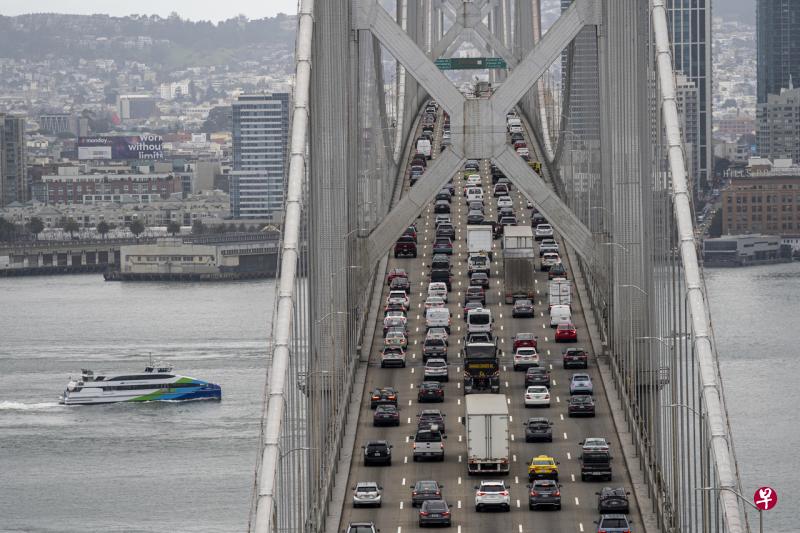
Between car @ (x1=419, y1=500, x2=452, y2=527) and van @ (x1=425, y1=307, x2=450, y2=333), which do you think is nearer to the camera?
car @ (x1=419, y1=500, x2=452, y2=527)

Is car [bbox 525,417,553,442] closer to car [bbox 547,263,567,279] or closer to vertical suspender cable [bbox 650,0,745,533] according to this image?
vertical suspender cable [bbox 650,0,745,533]

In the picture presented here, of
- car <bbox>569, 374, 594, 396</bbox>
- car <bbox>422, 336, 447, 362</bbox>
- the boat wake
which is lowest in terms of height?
the boat wake

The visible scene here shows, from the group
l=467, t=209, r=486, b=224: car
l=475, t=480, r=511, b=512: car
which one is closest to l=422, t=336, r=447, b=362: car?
l=475, t=480, r=511, b=512: car

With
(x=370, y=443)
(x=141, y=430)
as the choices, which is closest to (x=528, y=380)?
(x=370, y=443)

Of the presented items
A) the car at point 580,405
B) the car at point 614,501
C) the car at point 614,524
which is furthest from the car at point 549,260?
the car at point 614,524

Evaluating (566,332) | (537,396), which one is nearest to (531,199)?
(537,396)

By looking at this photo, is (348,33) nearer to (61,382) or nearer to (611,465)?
(611,465)
